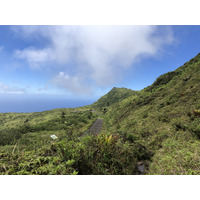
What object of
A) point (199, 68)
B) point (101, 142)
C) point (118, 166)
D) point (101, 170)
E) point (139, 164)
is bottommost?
point (139, 164)

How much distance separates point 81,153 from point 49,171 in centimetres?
103

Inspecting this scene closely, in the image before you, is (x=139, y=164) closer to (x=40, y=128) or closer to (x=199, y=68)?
(x=40, y=128)

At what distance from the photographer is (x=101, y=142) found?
403 cm

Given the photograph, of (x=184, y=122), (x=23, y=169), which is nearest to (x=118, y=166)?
(x=23, y=169)

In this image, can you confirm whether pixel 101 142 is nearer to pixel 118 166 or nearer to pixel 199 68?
pixel 118 166

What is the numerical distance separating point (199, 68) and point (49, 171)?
23409 millimetres

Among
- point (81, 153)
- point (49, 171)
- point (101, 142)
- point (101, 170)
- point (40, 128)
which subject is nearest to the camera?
point (49, 171)

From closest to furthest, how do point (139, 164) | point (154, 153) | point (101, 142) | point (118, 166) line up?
point (118, 166) → point (101, 142) → point (139, 164) → point (154, 153)

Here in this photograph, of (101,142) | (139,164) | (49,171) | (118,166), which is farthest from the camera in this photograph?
(139,164)

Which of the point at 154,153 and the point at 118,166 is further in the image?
the point at 154,153

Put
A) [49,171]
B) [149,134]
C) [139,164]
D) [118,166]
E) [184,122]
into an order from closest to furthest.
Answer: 1. [49,171]
2. [118,166]
3. [139,164]
4. [184,122]
5. [149,134]

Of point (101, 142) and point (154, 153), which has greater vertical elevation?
point (101, 142)

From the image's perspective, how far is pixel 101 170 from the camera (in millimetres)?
2963

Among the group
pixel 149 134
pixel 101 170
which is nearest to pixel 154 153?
pixel 149 134
